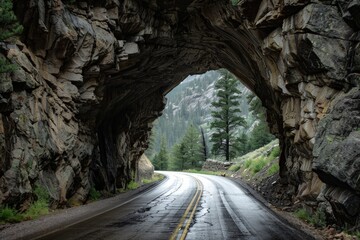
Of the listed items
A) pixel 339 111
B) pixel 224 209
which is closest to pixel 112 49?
pixel 224 209

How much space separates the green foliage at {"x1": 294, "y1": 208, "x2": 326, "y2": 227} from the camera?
12.4 m

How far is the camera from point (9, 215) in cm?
1241

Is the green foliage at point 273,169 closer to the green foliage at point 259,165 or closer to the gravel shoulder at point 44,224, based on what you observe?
the green foliage at point 259,165

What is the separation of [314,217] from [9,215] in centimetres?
1138

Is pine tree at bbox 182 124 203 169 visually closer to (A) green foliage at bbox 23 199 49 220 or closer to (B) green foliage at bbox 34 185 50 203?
(B) green foliage at bbox 34 185 50 203

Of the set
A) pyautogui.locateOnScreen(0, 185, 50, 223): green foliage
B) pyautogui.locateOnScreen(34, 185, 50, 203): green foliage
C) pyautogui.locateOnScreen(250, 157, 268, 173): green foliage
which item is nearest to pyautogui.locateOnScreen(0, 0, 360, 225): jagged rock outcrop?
pyautogui.locateOnScreen(34, 185, 50, 203): green foliage

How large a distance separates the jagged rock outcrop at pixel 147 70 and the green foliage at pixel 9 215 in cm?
52

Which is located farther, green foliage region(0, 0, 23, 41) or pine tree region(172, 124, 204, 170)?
pine tree region(172, 124, 204, 170)

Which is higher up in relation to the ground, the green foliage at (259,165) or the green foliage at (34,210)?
the green foliage at (259,165)

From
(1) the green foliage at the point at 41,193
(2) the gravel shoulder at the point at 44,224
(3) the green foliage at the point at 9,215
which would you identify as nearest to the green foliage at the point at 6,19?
(3) the green foliage at the point at 9,215

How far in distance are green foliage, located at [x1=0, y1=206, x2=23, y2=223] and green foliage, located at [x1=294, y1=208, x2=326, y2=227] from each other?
1098 centimetres

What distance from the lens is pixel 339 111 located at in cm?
1252

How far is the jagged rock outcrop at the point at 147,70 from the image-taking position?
1344 cm

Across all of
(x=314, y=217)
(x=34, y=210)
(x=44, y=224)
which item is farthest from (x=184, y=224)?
(x=34, y=210)
